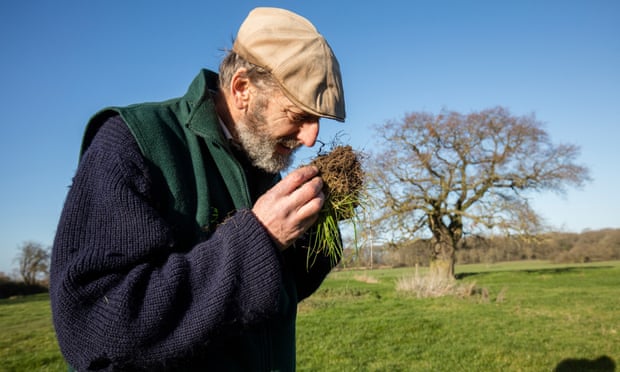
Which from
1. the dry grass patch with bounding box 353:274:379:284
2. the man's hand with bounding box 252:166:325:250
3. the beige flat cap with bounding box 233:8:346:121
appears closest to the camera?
the man's hand with bounding box 252:166:325:250

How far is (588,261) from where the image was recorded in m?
54.5

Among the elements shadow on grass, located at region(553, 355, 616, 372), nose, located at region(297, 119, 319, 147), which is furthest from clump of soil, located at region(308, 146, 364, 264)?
shadow on grass, located at region(553, 355, 616, 372)

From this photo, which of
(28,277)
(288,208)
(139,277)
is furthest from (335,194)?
(28,277)

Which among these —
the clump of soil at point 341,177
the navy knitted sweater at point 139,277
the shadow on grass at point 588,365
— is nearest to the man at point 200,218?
the navy knitted sweater at point 139,277

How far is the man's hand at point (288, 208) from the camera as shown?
5.45ft

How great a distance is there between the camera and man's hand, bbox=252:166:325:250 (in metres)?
1.66

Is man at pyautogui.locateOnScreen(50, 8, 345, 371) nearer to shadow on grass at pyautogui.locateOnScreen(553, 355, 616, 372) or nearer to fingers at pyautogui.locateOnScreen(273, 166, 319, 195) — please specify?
fingers at pyautogui.locateOnScreen(273, 166, 319, 195)

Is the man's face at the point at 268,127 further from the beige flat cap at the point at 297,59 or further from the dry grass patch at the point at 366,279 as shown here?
the dry grass patch at the point at 366,279

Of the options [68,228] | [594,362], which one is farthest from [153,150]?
[594,362]

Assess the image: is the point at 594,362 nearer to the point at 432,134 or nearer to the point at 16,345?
the point at 16,345

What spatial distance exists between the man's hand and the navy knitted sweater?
0.18ft

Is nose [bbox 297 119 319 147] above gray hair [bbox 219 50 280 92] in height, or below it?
below

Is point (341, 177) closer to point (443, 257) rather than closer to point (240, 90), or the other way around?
point (240, 90)

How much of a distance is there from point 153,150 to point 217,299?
667 mm
